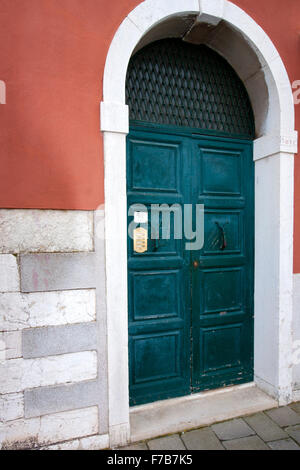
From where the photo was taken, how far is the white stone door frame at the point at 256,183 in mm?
1996

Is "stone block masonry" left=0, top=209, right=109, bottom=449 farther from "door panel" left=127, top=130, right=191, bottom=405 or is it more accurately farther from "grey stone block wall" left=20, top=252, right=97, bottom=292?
"door panel" left=127, top=130, right=191, bottom=405

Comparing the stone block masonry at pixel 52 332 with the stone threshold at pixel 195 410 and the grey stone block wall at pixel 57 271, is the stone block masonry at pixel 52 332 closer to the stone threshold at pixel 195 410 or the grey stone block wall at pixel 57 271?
the grey stone block wall at pixel 57 271

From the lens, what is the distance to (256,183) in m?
2.79

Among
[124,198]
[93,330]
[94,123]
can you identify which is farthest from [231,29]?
[93,330]

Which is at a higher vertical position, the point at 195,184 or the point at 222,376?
the point at 195,184

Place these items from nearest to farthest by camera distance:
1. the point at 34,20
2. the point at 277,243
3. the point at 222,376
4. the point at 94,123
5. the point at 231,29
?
the point at 34,20
the point at 94,123
the point at 231,29
the point at 277,243
the point at 222,376

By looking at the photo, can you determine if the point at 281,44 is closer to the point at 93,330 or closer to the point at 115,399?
the point at 93,330

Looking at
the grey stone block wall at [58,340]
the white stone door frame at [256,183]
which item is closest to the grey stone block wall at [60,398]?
the white stone door frame at [256,183]

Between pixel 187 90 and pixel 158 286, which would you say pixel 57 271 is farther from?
pixel 187 90

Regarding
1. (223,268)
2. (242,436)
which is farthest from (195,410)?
(223,268)

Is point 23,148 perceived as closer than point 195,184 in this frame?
Yes

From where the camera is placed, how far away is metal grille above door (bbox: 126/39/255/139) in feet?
7.93
